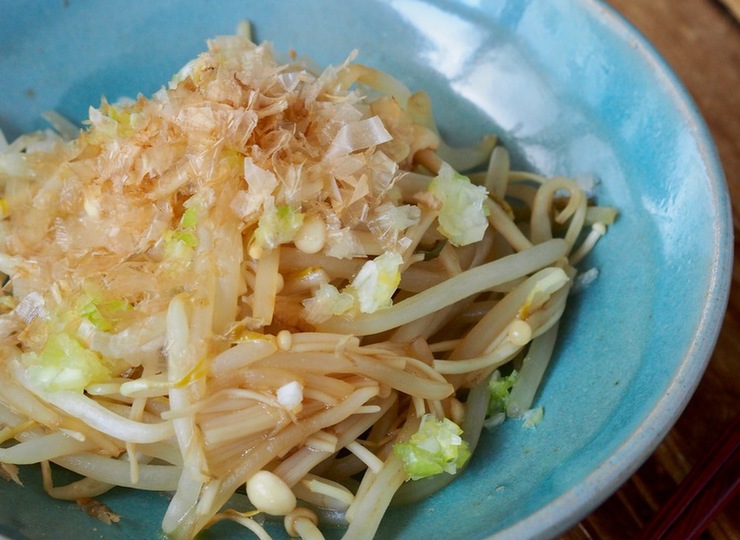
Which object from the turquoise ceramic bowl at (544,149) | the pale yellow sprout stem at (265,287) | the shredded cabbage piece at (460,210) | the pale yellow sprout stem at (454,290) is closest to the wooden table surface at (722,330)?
the turquoise ceramic bowl at (544,149)

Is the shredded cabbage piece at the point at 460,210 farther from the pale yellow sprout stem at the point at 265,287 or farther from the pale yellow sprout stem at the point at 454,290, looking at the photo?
the pale yellow sprout stem at the point at 265,287

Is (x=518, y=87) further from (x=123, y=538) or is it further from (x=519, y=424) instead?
(x=123, y=538)

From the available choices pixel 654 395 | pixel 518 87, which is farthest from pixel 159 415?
pixel 518 87

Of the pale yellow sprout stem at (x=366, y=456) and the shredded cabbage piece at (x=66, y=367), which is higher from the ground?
the pale yellow sprout stem at (x=366, y=456)

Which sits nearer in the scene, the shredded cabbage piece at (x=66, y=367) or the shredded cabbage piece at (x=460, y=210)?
the shredded cabbage piece at (x=66, y=367)

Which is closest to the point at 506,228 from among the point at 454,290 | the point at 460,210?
the point at 460,210

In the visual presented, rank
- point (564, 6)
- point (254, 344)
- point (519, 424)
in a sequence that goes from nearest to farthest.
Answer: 1. point (254, 344)
2. point (519, 424)
3. point (564, 6)
